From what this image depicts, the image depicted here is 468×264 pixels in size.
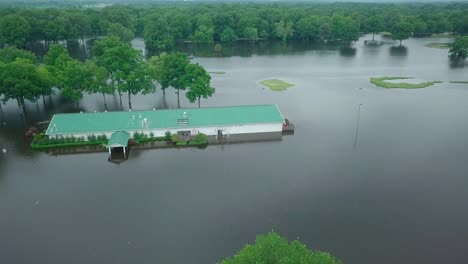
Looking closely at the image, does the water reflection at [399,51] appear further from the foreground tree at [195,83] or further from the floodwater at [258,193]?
the foreground tree at [195,83]

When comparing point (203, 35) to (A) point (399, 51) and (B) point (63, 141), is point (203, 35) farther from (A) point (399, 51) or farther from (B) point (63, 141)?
(B) point (63, 141)

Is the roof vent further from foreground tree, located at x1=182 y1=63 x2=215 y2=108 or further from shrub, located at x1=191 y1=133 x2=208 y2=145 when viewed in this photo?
foreground tree, located at x1=182 y1=63 x2=215 y2=108

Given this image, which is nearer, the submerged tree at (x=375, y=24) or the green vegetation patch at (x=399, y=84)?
the green vegetation patch at (x=399, y=84)

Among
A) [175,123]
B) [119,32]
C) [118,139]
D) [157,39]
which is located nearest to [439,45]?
[157,39]

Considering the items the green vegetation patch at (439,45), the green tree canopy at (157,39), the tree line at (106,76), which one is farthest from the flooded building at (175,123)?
the green vegetation patch at (439,45)

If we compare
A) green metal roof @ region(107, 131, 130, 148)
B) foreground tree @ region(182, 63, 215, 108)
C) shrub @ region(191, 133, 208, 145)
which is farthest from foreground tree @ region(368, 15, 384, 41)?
green metal roof @ region(107, 131, 130, 148)

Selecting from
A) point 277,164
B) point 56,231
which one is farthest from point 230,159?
point 56,231
